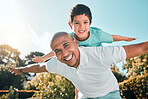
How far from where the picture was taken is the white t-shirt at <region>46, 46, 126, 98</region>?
1.77 m

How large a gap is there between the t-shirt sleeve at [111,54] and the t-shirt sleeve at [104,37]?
42.3 inches

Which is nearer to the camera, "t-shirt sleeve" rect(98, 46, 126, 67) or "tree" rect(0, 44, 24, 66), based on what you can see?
"t-shirt sleeve" rect(98, 46, 126, 67)

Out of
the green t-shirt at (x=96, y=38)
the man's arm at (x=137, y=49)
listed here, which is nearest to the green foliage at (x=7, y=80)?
the green t-shirt at (x=96, y=38)

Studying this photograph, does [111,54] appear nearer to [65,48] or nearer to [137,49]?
[137,49]

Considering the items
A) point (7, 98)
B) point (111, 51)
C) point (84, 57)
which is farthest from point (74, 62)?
point (7, 98)

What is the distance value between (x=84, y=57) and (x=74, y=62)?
0.49 ft

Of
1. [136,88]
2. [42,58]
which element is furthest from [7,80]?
[42,58]

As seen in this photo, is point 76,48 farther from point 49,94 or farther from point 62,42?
point 49,94

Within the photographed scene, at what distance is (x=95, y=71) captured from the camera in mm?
1874

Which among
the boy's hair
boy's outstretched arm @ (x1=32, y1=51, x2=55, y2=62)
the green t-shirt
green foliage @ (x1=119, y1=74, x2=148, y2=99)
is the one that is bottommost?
green foliage @ (x1=119, y1=74, x2=148, y2=99)

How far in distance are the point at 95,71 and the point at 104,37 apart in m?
1.19

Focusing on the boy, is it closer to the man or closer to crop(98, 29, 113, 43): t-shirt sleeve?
crop(98, 29, 113, 43): t-shirt sleeve

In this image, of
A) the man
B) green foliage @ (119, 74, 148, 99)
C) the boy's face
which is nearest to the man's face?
the man

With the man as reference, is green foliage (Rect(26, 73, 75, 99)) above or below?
below
